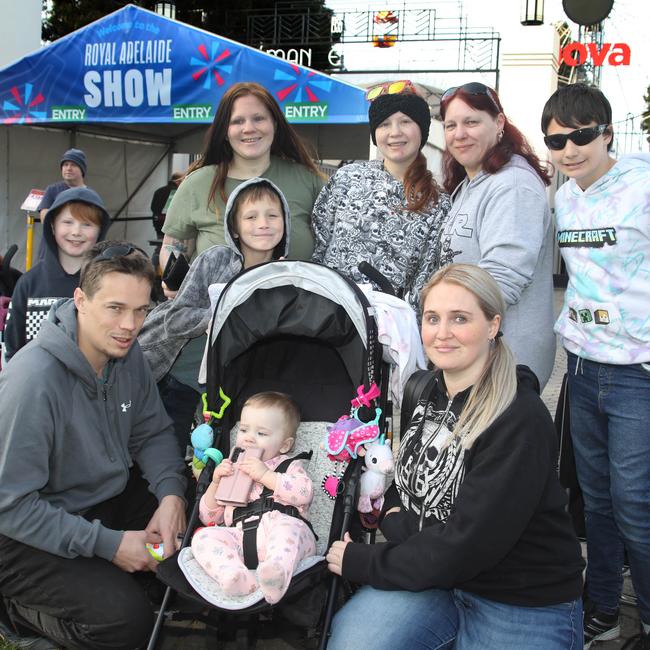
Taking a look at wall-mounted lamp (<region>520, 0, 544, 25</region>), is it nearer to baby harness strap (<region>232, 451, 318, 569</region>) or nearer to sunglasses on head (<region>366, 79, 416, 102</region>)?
sunglasses on head (<region>366, 79, 416, 102</region>)

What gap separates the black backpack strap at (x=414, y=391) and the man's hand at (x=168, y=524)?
988mm

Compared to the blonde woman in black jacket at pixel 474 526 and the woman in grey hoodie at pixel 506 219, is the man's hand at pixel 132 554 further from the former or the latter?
the woman in grey hoodie at pixel 506 219

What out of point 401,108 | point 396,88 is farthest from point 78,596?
point 396,88

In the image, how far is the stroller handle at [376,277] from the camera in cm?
312

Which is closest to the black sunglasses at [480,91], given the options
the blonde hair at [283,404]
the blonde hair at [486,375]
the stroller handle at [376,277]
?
the stroller handle at [376,277]

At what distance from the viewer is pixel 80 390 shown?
2.85 m

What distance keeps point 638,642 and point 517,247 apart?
1.66 metres

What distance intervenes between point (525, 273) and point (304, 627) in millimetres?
1531

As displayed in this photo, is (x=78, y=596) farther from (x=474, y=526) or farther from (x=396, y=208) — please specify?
(x=396, y=208)

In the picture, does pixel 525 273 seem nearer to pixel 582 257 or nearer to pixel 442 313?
pixel 582 257

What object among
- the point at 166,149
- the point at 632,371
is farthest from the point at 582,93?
the point at 166,149

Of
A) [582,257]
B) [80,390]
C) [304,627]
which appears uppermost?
[582,257]

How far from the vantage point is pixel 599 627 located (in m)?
3.09

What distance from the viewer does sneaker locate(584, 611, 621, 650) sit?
10.1ft
